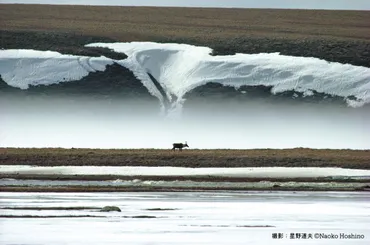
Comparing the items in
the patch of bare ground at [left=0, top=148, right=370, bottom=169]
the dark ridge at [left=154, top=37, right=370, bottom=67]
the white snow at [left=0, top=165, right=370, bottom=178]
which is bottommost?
the white snow at [left=0, top=165, right=370, bottom=178]

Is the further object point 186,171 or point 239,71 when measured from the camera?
point 239,71

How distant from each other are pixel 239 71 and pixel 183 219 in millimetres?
53583

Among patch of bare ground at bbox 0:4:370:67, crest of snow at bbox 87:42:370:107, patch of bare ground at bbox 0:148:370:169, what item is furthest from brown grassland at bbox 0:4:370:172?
patch of bare ground at bbox 0:148:370:169

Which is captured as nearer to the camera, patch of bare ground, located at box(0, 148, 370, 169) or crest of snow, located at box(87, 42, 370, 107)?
patch of bare ground, located at box(0, 148, 370, 169)

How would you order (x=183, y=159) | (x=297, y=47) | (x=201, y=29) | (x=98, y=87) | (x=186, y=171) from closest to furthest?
(x=186, y=171)
(x=183, y=159)
(x=98, y=87)
(x=297, y=47)
(x=201, y=29)

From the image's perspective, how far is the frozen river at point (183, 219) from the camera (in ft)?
108

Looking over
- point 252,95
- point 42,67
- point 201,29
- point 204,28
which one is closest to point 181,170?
point 252,95

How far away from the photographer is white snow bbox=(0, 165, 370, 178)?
6100 cm

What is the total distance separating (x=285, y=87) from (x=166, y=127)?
10.4 meters

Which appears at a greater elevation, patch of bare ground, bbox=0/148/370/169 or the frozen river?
patch of bare ground, bbox=0/148/370/169

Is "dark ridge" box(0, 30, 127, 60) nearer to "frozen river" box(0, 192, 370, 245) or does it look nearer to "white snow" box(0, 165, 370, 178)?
"white snow" box(0, 165, 370, 178)

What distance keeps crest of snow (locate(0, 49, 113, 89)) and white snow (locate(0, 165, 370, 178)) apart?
80.6 feet

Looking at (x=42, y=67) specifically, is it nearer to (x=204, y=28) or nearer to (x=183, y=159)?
(x=204, y=28)

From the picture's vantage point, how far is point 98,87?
86875 mm
